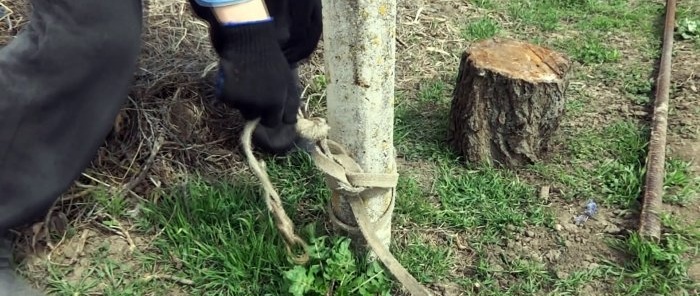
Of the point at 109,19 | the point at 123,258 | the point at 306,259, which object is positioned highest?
the point at 109,19

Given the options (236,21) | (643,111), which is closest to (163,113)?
(236,21)

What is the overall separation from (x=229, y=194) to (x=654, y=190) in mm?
1542

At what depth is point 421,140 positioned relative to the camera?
9.94 ft

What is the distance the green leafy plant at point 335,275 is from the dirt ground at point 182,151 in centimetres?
28

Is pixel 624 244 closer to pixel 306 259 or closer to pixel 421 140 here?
pixel 421 140

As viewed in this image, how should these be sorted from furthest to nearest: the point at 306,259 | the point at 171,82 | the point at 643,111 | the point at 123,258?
1. the point at 643,111
2. the point at 171,82
3. the point at 123,258
4. the point at 306,259

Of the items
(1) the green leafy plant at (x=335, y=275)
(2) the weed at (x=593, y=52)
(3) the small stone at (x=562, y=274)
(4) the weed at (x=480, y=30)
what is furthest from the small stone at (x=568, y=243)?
(4) the weed at (x=480, y=30)

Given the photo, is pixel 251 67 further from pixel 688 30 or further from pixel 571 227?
pixel 688 30

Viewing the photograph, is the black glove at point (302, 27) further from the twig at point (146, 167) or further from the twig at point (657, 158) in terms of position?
the twig at point (657, 158)

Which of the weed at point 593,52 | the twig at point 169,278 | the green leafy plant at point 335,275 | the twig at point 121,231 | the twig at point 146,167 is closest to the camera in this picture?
the green leafy plant at point 335,275

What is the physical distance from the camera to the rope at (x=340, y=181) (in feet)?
6.52

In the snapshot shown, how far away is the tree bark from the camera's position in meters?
1.83

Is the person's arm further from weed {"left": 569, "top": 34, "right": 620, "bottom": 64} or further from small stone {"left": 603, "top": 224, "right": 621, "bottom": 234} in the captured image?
weed {"left": 569, "top": 34, "right": 620, "bottom": 64}

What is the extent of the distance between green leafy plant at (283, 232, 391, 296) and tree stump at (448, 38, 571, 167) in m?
0.84
